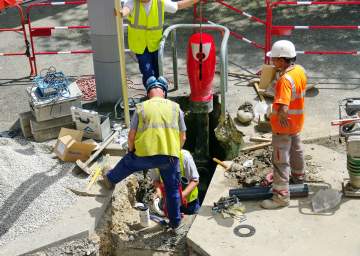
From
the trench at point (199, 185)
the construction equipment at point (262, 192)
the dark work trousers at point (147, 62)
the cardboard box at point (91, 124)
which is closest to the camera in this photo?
the trench at point (199, 185)

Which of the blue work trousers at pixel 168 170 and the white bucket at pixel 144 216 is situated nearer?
the blue work trousers at pixel 168 170

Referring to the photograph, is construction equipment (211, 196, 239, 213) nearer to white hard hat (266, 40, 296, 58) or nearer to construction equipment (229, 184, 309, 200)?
construction equipment (229, 184, 309, 200)

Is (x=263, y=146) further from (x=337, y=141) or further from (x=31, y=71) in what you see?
(x=31, y=71)

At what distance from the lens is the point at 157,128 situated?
5.82m

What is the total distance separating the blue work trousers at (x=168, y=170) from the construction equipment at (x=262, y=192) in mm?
732

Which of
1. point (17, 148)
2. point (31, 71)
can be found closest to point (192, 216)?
point (17, 148)

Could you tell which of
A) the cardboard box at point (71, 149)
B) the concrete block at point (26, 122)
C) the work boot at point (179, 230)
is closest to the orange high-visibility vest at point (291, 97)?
the work boot at point (179, 230)

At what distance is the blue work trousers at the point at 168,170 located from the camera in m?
5.95

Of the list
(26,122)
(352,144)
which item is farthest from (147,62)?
(352,144)

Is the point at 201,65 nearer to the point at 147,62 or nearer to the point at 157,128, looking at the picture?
the point at 147,62

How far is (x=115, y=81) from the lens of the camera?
8.52 metres

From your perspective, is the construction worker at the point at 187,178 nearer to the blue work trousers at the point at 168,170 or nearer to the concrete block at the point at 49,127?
the blue work trousers at the point at 168,170

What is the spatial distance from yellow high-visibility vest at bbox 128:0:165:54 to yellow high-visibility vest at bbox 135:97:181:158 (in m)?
2.17

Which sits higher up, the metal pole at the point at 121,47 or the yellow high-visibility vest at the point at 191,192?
the metal pole at the point at 121,47
